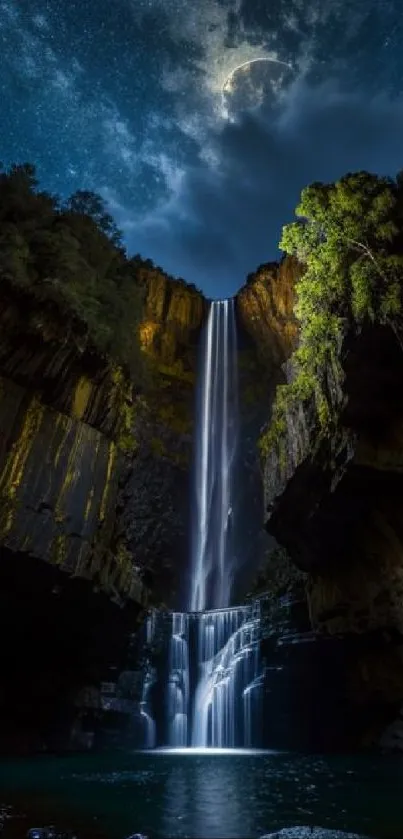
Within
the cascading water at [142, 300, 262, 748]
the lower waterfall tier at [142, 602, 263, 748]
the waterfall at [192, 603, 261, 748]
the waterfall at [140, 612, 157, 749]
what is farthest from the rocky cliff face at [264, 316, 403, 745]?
the waterfall at [140, 612, 157, 749]

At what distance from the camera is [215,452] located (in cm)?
4050

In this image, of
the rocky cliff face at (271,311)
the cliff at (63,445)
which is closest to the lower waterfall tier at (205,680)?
the cliff at (63,445)

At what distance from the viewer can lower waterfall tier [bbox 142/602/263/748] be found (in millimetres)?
22438

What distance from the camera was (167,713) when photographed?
998 inches

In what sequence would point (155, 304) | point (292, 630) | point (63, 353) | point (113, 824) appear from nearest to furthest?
point (113, 824)
point (63, 353)
point (292, 630)
point (155, 304)

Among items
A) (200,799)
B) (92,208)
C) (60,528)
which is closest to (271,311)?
(92,208)

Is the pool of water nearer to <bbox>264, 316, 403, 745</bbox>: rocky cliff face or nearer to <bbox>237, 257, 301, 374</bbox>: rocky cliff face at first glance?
<bbox>264, 316, 403, 745</bbox>: rocky cliff face

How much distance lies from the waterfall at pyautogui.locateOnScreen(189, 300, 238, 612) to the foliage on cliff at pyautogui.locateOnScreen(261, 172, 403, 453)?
22966 mm

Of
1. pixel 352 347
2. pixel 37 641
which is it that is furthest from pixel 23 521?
pixel 352 347

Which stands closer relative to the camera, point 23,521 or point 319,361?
point 23,521

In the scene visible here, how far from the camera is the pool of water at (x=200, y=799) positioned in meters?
6.04

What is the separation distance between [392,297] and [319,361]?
2.88m

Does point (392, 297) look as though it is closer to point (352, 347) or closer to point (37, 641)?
point (352, 347)

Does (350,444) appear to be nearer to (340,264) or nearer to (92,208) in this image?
(340,264)
